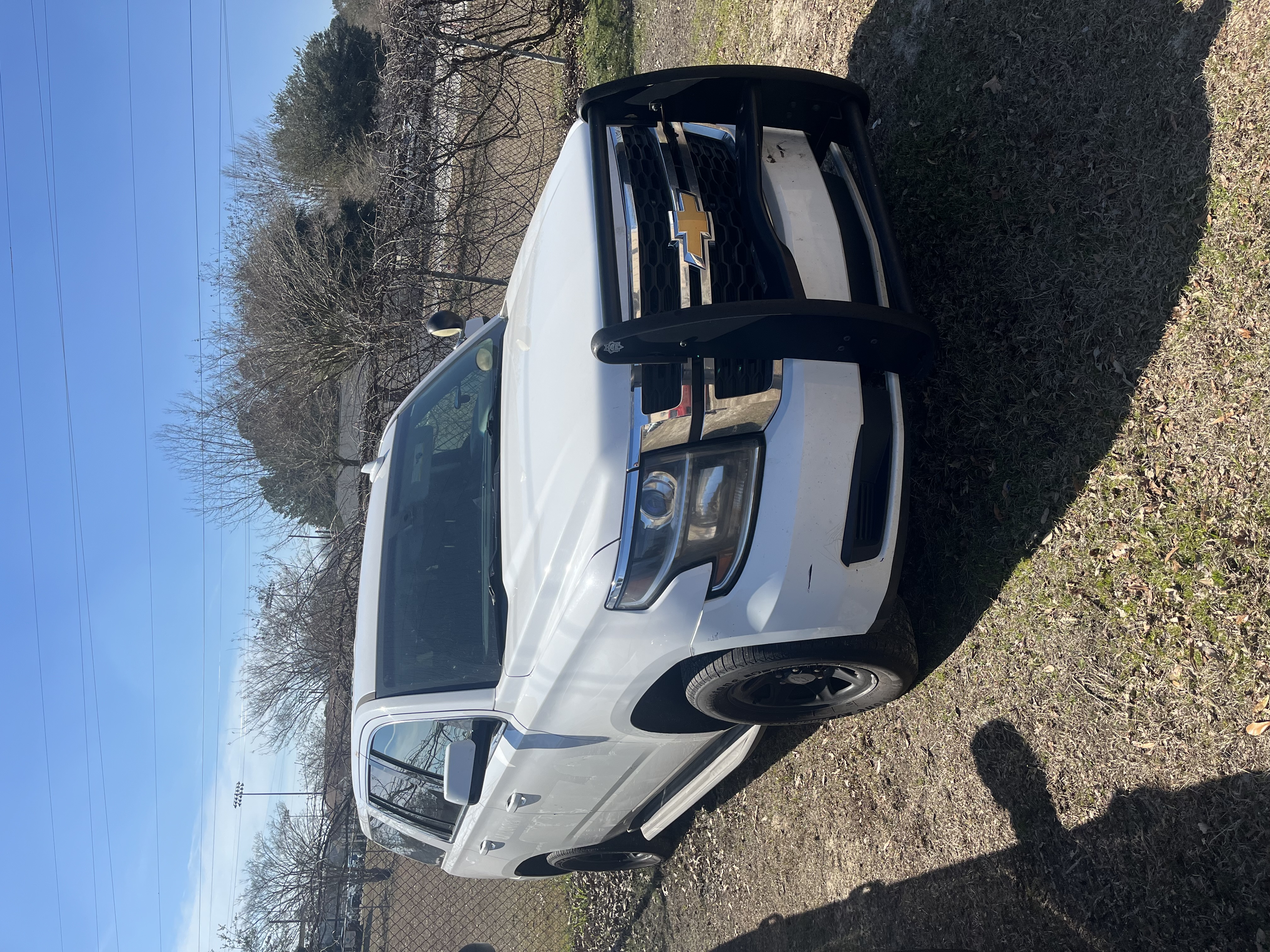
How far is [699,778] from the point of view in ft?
13.7

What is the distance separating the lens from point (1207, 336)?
2.72 m

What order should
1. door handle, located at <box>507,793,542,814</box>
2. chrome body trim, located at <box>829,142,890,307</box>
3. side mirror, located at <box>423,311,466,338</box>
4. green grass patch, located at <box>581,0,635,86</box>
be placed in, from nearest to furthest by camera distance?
chrome body trim, located at <box>829,142,890,307</box>, door handle, located at <box>507,793,542,814</box>, side mirror, located at <box>423,311,466,338</box>, green grass patch, located at <box>581,0,635,86</box>

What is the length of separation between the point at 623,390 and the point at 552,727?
140 centimetres

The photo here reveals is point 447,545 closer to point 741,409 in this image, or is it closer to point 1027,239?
point 741,409

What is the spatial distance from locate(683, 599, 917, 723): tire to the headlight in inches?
13.6

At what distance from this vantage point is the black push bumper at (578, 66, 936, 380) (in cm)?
261

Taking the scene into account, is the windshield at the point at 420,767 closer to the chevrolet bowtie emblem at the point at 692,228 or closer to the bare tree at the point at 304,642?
the chevrolet bowtie emblem at the point at 692,228

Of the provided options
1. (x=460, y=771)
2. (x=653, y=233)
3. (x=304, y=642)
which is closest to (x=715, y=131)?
(x=653, y=233)

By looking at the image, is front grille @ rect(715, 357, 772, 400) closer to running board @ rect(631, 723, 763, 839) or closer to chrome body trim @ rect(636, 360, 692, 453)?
chrome body trim @ rect(636, 360, 692, 453)

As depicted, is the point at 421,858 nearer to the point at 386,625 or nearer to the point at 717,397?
the point at 386,625

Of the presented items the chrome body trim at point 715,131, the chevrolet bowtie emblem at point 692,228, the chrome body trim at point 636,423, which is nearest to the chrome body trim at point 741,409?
the chrome body trim at point 636,423

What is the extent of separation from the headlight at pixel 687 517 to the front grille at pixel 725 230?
1.80 feet

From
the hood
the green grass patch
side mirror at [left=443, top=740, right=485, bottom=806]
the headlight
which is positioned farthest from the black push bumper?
the green grass patch

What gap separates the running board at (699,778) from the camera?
155 inches
